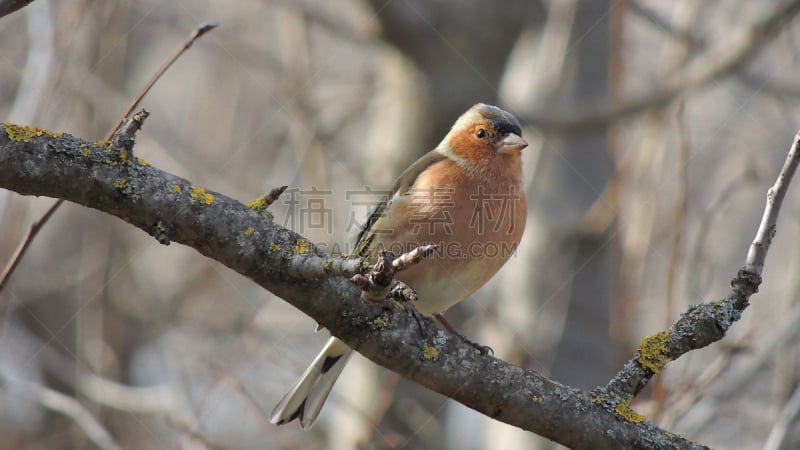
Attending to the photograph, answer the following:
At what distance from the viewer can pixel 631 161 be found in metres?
5.40

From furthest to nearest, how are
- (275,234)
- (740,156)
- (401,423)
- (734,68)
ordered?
1. (740,156)
2. (401,423)
3. (734,68)
4. (275,234)

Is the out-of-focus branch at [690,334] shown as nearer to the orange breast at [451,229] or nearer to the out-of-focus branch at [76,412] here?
the orange breast at [451,229]

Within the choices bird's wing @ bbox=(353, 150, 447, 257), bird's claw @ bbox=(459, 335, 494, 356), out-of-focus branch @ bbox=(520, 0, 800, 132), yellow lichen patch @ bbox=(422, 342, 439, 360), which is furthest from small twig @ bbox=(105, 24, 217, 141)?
out-of-focus branch @ bbox=(520, 0, 800, 132)

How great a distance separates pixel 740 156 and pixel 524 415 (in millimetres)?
5696

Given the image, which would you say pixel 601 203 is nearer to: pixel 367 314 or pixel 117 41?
pixel 367 314

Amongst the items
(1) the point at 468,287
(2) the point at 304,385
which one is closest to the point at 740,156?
(1) the point at 468,287

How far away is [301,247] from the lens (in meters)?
2.51

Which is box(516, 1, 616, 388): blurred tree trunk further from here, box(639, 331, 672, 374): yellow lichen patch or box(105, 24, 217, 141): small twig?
box(105, 24, 217, 141): small twig

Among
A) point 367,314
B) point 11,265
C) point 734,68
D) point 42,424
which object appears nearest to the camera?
point 11,265

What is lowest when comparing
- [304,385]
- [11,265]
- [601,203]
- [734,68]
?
[11,265]

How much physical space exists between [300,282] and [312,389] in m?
1.76

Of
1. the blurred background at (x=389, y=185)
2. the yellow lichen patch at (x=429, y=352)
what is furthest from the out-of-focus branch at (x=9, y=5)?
the blurred background at (x=389, y=185)

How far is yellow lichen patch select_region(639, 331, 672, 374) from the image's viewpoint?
2898mm

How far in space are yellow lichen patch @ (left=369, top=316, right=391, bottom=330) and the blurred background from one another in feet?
5.77
